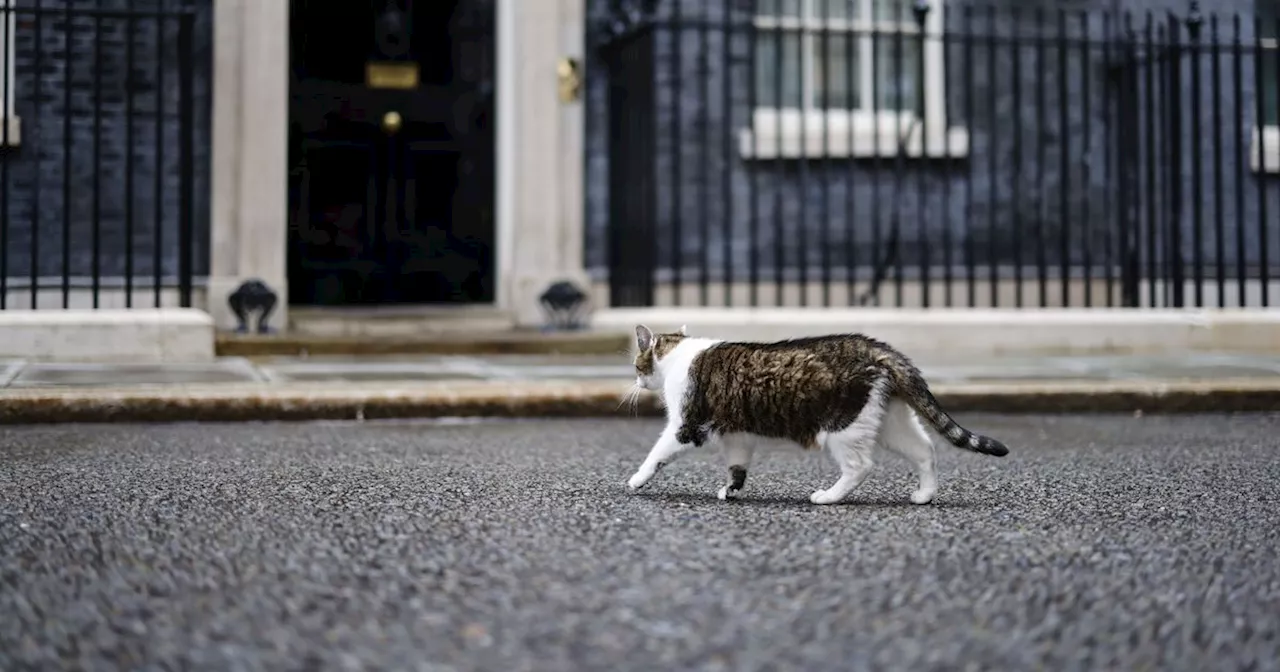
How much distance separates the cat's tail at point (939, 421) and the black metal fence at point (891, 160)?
5.83 metres

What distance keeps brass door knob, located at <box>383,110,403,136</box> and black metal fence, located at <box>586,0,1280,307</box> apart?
139cm

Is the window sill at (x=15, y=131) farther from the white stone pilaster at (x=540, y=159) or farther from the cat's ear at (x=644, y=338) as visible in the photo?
the cat's ear at (x=644, y=338)

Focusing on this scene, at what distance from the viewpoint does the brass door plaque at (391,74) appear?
10414 millimetres

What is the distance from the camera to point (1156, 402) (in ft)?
22.4

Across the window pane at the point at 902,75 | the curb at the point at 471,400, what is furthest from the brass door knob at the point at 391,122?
the curb at the point at 471,400

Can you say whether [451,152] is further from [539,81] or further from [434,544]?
[434,544]

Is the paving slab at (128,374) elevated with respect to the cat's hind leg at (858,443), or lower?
elevated

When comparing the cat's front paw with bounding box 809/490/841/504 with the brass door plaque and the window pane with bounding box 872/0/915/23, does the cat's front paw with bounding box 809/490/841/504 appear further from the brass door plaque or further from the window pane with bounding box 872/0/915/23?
the window pane with bounding box 872/0/915/23

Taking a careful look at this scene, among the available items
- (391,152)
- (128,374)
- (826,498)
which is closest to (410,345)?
(128,374)

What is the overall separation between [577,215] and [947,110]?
2.69 m

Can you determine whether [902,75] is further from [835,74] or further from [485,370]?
[485,370]

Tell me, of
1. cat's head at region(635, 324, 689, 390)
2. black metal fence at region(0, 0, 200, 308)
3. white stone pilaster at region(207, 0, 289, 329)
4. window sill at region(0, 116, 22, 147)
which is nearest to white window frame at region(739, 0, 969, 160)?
white stone pilaster at region(207, 0, 289, 329)

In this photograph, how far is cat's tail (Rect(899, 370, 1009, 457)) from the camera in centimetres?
358

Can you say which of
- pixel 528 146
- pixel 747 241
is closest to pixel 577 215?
pixel 528 146
